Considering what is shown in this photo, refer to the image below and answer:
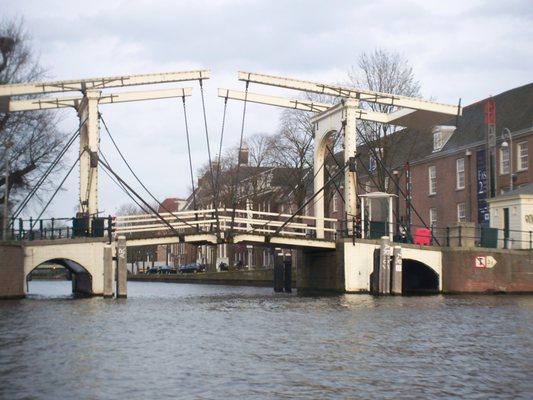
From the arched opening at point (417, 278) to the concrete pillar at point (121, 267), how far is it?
10.4 meters

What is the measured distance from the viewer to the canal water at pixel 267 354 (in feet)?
32.5

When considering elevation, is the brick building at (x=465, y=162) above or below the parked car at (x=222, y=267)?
above

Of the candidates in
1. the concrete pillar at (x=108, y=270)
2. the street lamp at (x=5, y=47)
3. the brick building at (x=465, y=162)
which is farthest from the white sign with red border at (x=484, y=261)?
the street lamp at (x=5, y=47)

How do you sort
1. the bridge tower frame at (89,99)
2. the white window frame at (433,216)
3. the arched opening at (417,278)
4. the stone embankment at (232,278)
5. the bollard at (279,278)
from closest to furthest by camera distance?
the bridge tower frame at (89,99) < the arched opening at (417,278) < the bollard at (279,278) < the white window frame at (433,216) < the stone embankment at (232,278)

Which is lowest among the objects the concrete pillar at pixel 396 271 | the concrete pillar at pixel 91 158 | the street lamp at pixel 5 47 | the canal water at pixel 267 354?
the canal water at pixel 267 354

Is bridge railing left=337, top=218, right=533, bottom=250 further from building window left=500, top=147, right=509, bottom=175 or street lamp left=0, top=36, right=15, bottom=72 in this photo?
street lamp left=0, top=36, right=15, bottom=72

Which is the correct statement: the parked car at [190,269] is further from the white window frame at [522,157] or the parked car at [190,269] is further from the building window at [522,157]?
the building window at [522,157]

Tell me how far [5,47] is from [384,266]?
1783 cm

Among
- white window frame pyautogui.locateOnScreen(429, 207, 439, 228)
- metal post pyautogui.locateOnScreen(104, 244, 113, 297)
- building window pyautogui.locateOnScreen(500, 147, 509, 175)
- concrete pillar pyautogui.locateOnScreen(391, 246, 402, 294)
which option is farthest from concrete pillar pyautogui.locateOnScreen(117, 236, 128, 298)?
white window frame pyautogui.locateOnScreen(429, 207, 439, 228)

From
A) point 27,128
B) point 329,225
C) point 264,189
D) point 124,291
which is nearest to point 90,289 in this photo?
point 124,291

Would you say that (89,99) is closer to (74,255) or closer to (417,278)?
(74,255)

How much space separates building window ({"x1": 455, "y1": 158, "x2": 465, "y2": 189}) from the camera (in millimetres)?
45375

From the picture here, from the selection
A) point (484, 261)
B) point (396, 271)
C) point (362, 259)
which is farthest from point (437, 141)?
point (396, 271)

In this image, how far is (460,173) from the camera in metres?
45.8
